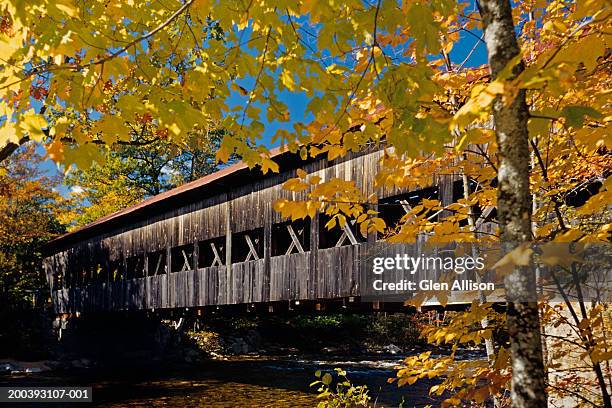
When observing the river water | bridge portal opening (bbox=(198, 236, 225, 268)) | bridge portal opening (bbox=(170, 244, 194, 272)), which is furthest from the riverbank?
bridge portal opening (bbox=(170, 244, 194, 272))

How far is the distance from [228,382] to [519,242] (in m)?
14.6

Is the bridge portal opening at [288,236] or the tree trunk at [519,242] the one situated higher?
the bridge portal opening at [288,236]

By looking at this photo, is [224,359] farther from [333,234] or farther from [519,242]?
[519,242]

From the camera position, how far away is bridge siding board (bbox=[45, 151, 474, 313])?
955 cm

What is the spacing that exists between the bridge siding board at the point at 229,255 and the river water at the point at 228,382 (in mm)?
2180

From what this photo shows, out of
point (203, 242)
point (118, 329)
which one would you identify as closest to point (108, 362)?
point (118, 329)

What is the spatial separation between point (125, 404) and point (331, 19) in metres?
11.9

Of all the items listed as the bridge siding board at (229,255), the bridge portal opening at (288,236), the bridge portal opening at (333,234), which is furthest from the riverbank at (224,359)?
the bridge portal opening at (333,234)

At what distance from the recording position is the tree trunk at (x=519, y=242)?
66.6 inches

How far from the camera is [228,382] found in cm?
1521

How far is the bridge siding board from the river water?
2180 mm

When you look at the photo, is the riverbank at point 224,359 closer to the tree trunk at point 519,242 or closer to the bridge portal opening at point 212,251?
the bridge portal opening at point 212,251

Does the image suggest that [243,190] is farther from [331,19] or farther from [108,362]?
[108,362]

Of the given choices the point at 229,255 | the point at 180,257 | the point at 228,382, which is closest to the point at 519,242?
the point at 229,255
